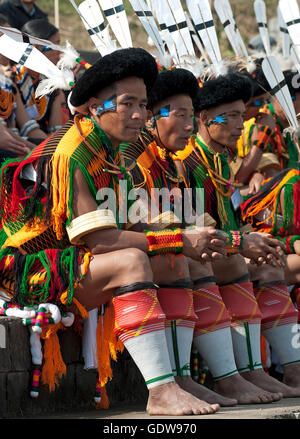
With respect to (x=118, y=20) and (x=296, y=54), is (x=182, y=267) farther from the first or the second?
(x=296, y=54)

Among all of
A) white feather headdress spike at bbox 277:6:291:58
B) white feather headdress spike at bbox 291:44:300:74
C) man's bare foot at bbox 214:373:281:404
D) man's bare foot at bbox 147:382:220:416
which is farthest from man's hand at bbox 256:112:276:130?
man's bare foot at bbox 147:382:220:416

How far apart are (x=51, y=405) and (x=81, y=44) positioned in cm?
1177

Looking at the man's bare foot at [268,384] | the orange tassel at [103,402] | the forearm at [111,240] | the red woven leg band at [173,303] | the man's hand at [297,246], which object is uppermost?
the forearm at [111,240]

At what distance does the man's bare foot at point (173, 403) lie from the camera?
356cm

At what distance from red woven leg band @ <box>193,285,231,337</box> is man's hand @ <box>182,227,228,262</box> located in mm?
392

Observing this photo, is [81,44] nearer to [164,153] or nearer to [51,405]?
[164,153]

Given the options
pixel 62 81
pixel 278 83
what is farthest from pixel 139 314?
pixel 278 83

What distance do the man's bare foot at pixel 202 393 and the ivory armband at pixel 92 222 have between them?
2.70ft

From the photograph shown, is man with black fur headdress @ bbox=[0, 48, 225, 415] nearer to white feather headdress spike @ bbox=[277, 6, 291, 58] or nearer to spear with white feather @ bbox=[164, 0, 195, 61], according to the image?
spear with white feather @ bbox=[164, 0, 195, 61]

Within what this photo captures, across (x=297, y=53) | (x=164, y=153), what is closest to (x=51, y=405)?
(x=164, y=153)

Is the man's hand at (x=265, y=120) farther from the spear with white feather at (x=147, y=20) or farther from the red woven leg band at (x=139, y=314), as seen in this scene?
the red woven leg band at (x=139, y=314)

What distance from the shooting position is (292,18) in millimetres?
6695

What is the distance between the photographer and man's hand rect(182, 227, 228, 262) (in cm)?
389

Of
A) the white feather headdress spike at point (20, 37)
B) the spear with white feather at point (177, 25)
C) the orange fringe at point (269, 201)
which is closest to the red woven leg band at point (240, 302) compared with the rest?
the orange fringe at point (269, 201)
